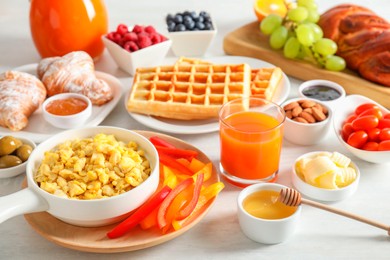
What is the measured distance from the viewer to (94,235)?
4.77 ft

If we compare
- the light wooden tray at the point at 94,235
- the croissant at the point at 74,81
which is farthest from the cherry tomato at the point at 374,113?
the croissant at the point at 74,81

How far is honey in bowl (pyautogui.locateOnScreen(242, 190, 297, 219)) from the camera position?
4.85 feet

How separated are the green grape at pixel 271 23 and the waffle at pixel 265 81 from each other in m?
0.27

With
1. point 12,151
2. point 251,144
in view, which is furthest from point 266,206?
point 12,151

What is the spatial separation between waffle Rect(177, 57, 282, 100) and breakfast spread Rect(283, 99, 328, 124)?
14 cm

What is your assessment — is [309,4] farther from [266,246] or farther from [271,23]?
[266,246]

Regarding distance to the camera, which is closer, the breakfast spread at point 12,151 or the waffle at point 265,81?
the breakfast spread at point 12,151

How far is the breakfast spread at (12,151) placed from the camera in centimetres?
174

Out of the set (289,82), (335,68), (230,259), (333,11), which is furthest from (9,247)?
(333,11)

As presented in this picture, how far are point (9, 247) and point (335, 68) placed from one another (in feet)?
4.53

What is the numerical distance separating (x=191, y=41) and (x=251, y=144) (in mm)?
908

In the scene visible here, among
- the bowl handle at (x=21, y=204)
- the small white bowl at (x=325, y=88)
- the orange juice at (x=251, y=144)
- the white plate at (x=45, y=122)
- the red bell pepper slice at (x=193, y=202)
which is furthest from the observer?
the small white bowl at (x=325, y=88)

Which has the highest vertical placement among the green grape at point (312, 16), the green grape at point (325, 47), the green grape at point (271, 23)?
the green grape at point (312, 16)

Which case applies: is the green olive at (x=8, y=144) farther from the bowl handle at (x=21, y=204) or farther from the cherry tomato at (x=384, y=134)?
the cherry tomato at (x=384, y=134)
